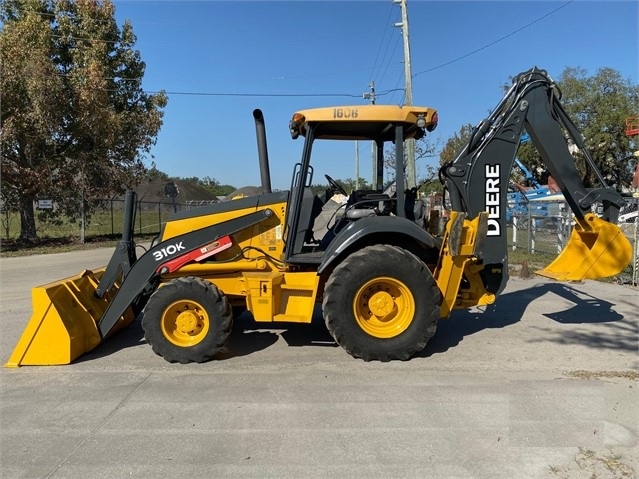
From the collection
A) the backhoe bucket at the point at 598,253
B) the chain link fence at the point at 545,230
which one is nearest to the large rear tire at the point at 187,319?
the backhoe bucket at the point at 598,253

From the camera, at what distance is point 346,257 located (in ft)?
17.5

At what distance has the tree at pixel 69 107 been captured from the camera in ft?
55.1

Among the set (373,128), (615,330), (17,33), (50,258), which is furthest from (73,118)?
(615,330)

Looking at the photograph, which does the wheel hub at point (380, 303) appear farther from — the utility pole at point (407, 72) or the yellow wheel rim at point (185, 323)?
the utility pole at point (407, 72)

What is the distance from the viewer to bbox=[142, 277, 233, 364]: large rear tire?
505 centimetres

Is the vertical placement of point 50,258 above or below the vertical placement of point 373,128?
below

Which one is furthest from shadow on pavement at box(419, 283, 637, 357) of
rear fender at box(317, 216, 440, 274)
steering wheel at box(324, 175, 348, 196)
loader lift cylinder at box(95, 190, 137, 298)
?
loader lift cylinder at box(95, 190, 137, 298)

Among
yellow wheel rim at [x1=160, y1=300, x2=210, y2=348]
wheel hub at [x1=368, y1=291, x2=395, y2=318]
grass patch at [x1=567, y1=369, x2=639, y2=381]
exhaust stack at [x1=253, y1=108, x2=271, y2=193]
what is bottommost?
grass patch at [x1=567, y1=369, x2=639, y2=381]

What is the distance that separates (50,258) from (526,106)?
47.2 feet

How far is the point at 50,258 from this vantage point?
15.2 meters

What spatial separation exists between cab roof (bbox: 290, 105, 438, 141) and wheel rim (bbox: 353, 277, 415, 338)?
1.72 m

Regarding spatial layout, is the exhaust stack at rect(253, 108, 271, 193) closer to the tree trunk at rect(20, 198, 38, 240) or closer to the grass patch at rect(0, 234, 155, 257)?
the grass patch at rect(0, 234, 155, 257)

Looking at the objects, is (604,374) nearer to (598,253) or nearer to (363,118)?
(598,253)

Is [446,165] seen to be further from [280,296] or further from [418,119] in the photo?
[280,296]
